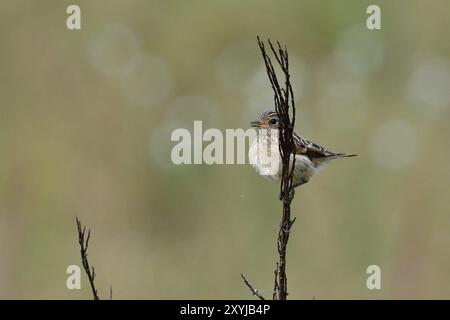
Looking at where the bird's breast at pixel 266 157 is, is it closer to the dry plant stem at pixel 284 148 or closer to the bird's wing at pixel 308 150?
the bird's wing at pixel 308 150

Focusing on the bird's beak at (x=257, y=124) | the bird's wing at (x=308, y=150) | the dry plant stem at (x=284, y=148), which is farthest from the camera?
the bird's beak at (x=257, y=124)

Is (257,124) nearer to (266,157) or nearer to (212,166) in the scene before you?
(266,157)

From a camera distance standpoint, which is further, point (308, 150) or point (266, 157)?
point (308, 150)

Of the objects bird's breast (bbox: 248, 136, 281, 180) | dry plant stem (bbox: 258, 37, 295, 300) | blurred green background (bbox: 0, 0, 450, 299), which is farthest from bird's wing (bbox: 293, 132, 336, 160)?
blurred green background (bbox: 0, 0, 450, 299)

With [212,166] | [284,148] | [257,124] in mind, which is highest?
[257,124]

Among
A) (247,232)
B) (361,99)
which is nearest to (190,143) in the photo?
(247,232)

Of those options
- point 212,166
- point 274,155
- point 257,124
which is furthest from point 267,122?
point 212,166

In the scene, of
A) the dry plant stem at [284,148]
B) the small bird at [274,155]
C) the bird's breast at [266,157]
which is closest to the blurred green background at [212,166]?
the small bird at [274,155]
